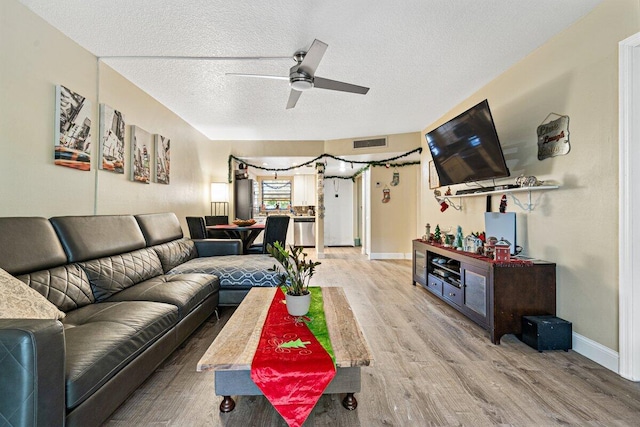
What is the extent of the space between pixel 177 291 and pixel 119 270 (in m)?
0.55

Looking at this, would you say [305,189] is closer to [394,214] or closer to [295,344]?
[394,214]

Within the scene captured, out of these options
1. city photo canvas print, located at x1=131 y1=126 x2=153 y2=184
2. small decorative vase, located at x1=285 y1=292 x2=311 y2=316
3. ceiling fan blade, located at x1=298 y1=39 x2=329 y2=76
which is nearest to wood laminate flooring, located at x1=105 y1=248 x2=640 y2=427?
small decorative vase, located at x1=285 y1=292 x2=311 y2=316

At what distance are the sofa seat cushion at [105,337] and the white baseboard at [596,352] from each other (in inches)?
117

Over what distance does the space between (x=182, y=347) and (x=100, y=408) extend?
3.27 ft

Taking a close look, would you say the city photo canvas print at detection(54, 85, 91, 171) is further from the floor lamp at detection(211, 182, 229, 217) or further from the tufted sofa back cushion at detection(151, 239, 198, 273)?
the floor lamp at detection(211, 182, 229, 217)

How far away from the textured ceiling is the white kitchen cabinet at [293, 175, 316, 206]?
4895 millimetres

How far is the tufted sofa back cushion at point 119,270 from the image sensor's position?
6.93 feet

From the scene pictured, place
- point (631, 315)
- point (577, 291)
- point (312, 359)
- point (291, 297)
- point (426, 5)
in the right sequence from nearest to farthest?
point (312, 359) < point (291, 297) < point (631, 315) < point (426, 5) < point (577, 291)

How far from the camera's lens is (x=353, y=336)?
5.02 feet

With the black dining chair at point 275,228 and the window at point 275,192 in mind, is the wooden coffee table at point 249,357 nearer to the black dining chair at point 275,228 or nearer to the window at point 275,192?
the black dining chair at point 275,228

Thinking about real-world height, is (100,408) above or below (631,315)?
below

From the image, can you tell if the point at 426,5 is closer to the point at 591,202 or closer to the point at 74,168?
the point at 591,202

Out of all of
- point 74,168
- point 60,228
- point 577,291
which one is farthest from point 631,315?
point 74,168

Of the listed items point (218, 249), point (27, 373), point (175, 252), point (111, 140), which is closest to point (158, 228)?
point (175, 252)
